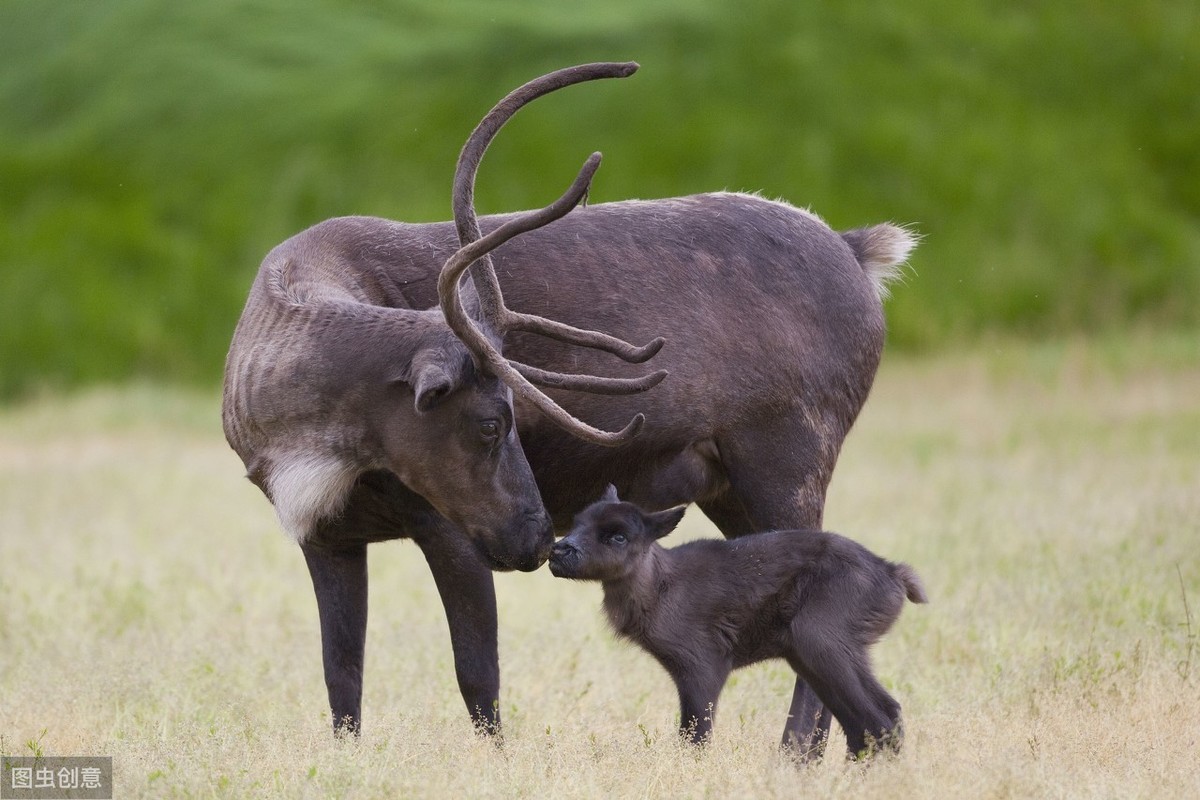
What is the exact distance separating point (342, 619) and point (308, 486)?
2.78 feet

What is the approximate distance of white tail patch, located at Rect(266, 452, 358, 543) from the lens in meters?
5.31

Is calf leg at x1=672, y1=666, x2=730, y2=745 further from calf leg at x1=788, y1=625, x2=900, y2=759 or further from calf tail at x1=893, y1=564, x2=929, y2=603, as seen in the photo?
calf tail at x1=893, y1=564, x2=929, y2=603

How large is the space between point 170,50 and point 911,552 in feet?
69.9

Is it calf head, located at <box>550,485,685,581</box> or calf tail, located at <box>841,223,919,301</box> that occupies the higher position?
calf tail, located at <box>841,223,919,301</box>

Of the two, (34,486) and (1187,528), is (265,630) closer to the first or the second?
(1187,528)

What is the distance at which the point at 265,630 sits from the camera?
27.7 ft

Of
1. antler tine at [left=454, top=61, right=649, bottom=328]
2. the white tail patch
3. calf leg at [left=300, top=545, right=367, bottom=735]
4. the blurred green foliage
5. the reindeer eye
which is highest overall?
antler tine at [left=454, top=61, right=649, bottom=328]

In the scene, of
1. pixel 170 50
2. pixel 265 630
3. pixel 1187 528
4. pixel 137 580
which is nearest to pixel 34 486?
pixel 137 580

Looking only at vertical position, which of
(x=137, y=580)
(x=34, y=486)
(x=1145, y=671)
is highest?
(x=1145, y=671)

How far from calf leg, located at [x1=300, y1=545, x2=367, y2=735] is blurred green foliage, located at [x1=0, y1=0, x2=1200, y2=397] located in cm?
1671

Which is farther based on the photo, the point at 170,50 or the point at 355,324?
the point at 170,50

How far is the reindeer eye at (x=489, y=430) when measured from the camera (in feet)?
16.9

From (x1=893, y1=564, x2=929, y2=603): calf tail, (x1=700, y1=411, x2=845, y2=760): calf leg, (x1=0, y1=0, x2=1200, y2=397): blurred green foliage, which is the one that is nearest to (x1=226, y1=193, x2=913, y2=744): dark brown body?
(x1=700, y1=411, x2=845, y2=760): calf leg

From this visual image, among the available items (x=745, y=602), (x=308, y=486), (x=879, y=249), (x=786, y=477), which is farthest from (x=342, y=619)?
(x=879, y=249)
